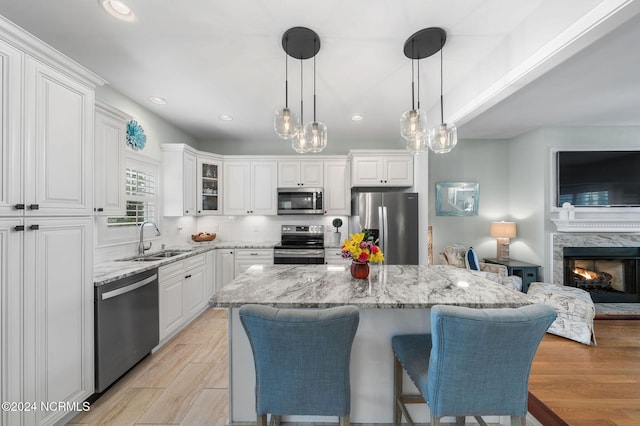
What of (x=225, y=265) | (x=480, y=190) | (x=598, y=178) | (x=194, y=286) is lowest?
(x=194, y=286)

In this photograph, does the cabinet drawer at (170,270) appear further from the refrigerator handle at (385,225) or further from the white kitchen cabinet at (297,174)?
the refrigerator handle at (385,225)

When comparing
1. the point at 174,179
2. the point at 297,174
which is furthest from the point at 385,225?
the point at 174,179

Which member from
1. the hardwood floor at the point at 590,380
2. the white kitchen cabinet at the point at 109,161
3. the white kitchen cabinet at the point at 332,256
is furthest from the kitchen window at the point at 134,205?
the hardwood floor at the point at 590,380

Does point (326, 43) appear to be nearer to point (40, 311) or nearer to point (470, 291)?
point (470, 291)

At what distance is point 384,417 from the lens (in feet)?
5.57

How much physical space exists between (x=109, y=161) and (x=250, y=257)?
224cm

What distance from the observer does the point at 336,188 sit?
4.41 metres

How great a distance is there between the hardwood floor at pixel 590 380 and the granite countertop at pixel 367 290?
3.60 ft

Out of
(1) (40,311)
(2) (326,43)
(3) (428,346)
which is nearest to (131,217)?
(1) (40,311)

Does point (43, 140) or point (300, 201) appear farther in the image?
point (300, 201)

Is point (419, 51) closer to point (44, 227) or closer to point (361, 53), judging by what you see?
point (361, 53)

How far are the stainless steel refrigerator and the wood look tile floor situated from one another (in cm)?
245

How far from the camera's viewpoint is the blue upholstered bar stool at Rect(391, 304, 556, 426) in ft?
3.45

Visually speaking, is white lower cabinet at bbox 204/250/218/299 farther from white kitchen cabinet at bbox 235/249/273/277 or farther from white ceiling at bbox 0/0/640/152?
white ceiling at bbox 0/0/640/152
